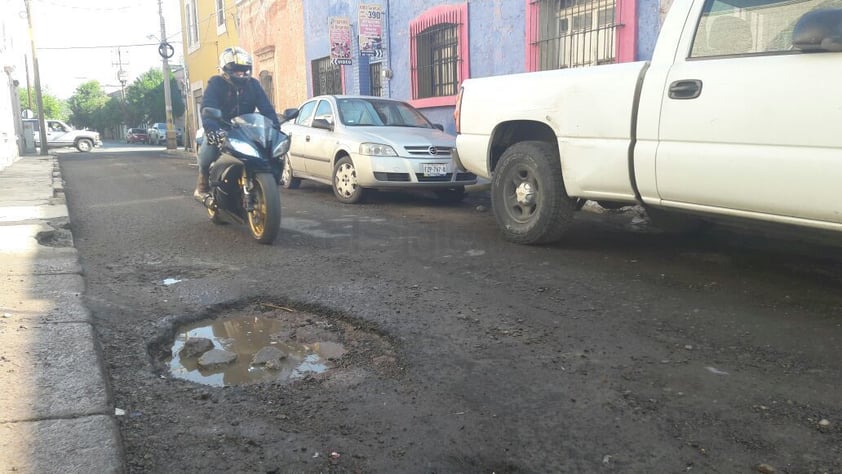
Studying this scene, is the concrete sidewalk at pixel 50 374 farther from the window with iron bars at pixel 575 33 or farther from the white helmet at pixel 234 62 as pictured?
the window with iron bars at pixel 575 33

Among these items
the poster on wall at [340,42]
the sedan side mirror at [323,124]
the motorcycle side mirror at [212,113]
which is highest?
the poster on wall at [340,42]

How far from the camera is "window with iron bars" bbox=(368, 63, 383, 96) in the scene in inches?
591

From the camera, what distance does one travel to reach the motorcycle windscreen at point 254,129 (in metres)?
5.91

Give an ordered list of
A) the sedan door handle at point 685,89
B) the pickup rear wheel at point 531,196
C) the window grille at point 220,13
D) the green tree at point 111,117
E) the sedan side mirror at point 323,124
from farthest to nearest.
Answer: the green tree at point 111,117 → the window grille at point 220,13 → the sedan side mirror at point 323,124 → the pickup rear wheel at point 531,196 → the sedan door handle at point 685,89

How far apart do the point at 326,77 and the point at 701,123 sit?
1461 cm

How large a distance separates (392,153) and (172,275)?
4.05 m

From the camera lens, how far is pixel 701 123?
409 centimetres

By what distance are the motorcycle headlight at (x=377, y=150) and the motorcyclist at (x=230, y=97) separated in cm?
209

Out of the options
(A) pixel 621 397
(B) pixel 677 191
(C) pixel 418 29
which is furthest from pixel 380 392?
(C) pixel 418 29

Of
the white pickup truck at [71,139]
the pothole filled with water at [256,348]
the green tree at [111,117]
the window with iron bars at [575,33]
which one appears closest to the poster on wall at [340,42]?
the window with iron bars at [575,33]

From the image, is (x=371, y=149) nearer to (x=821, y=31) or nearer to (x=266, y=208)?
(x=266, y=208)

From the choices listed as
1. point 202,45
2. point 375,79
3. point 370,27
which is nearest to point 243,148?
point 370,27

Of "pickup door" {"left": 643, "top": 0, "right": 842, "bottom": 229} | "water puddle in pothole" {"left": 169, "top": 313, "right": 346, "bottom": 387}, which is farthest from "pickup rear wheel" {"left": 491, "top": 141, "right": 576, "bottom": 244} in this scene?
"water puddle in pothole" {"left": 169, "top": 313, "right": 346, "bottom": 387}

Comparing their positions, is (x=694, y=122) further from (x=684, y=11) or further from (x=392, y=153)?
(x=392, y=153)
